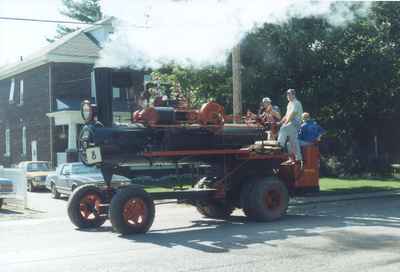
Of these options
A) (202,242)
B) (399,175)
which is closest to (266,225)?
(202,242)

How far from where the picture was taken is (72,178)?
2019cm

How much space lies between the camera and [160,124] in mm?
12016

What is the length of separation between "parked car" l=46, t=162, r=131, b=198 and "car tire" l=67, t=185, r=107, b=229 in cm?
648

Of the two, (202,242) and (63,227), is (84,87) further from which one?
(202,242)

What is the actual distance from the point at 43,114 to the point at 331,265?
2764 cm

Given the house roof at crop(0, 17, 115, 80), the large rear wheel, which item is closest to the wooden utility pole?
the large rear wheel

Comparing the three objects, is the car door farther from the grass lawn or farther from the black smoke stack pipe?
the black smoke stack pipe

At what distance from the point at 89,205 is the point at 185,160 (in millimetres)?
2131

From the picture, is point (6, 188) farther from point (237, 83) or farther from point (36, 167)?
point (36, 167)

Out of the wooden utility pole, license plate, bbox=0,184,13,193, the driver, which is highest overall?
the wooden utility pole

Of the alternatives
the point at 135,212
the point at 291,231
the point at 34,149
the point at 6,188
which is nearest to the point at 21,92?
the point at 34,149

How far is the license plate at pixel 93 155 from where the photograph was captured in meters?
11.5

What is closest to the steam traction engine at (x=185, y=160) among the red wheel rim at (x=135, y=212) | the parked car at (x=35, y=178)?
the red wheel rim at (x=135, y=212)

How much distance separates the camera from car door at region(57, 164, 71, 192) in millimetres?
20589
